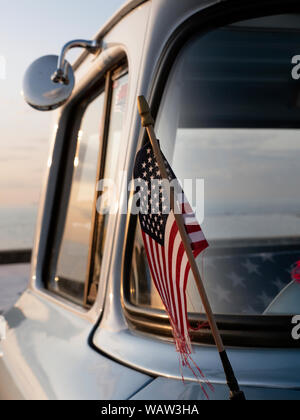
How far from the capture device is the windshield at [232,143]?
4.67 ft

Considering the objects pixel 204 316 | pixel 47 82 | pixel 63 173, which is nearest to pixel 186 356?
pixel 204 316

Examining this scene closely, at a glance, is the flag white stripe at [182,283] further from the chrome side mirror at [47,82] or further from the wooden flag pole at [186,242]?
the chrome side mirror at [47,82]

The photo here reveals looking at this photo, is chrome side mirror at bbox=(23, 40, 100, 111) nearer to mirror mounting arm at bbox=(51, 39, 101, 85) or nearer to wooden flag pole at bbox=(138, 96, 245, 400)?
mirror mounting arm at bbox=(51, 39, 101, 85)

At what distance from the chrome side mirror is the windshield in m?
0.47

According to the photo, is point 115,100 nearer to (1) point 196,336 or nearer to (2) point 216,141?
(2) point 216,141

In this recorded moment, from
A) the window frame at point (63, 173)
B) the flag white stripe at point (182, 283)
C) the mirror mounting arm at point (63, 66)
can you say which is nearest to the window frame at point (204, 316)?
the flag white stripe at point (182, 283)

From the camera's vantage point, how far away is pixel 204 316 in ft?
4.16

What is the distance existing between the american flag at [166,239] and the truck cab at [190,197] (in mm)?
182

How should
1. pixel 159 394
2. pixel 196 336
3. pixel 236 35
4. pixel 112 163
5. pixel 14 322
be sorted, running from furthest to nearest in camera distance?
pixel 14 322, pixel 112 163, pixel 236 35, pixel 196 336, pixel 159 394

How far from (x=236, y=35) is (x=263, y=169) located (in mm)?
408

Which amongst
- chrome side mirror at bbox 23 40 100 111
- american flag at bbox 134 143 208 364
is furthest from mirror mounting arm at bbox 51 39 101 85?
american flag at bbox 134 143 208 364

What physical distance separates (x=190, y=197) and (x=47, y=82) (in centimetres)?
71

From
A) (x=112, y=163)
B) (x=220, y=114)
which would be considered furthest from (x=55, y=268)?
(x=220, y=114)

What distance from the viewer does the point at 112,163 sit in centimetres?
181
